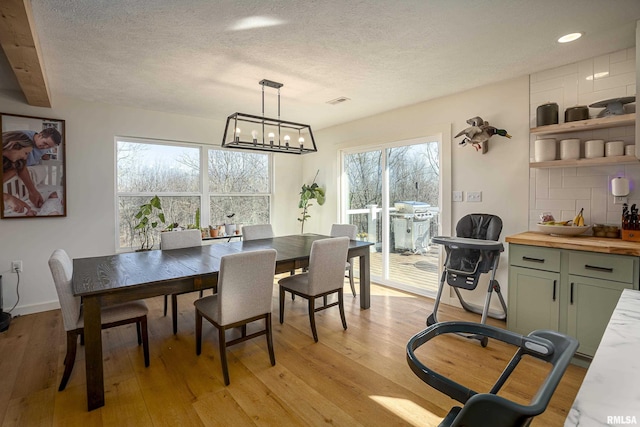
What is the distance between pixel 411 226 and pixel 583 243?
206 cm

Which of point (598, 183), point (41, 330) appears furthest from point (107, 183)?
point (598, 183)

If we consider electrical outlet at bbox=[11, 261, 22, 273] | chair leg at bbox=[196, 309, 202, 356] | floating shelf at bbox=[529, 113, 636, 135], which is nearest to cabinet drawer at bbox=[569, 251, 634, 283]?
floating shelf at bbox=[529, 113, 636, 135]

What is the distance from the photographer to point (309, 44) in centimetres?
241

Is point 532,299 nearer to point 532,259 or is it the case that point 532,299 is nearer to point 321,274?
point 532,259

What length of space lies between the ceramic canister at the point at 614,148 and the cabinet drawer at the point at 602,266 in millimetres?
869

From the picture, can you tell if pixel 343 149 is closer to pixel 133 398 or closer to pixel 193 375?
pixel 193 375

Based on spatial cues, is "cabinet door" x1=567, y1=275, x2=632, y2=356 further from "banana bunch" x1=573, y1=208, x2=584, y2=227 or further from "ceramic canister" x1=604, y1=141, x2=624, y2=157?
"ceramic canister" x1=604, y1=141, x2=624, y2=157

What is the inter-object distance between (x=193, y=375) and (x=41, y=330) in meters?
1.92

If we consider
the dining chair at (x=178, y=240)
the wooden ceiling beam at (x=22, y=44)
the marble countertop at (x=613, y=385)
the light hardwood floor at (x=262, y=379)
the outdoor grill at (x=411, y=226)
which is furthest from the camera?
the outdoor grill at (x=411, y=226)

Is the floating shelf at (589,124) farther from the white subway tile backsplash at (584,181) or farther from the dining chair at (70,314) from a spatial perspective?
the dining chair at (70,314)

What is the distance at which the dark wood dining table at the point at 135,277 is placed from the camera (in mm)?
1950

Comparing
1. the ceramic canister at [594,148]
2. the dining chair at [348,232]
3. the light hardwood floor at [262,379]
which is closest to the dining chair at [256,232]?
the dining chair at [348,232]

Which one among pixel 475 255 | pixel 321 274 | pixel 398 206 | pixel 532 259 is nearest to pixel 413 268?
pixel 398 206

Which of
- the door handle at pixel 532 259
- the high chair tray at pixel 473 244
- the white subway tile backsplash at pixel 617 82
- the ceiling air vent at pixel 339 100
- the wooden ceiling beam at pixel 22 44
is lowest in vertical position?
the door handle at pixel 532 259
